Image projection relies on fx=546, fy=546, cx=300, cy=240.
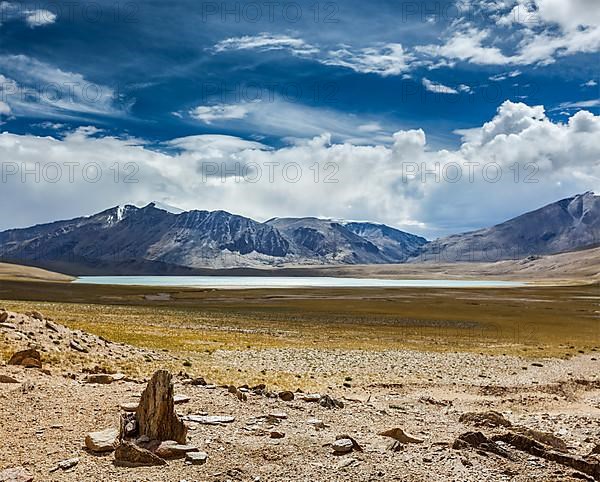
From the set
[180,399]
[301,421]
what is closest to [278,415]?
[301,421]

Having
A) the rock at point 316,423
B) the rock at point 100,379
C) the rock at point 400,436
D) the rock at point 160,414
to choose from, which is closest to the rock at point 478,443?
the rock at point 400,436

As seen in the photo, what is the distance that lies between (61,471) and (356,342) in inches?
1427

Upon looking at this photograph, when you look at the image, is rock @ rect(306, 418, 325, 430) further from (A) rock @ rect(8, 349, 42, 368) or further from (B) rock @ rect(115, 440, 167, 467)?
(A) rock @ rect(8, 349, 42, 368)

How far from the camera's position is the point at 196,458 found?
37.2ft

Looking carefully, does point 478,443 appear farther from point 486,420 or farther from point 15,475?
point 15,475

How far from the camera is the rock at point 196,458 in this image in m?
11.3

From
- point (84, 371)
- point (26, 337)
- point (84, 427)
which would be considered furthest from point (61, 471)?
point (26, 337)

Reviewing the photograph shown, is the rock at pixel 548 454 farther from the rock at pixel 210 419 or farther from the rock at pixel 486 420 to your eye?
the rock at pixel 210 419

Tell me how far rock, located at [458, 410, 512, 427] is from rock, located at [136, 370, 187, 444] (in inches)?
335

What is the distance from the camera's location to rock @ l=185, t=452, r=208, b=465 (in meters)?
11.3

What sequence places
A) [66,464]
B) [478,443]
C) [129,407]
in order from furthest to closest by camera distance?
[129,407]
[478,443]
[66,464]

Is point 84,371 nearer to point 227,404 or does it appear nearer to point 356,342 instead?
point 227,404

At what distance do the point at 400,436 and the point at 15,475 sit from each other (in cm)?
851

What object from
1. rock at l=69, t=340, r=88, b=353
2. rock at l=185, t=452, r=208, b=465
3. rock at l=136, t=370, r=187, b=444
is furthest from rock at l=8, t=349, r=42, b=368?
rock at l=185, t=452, r=208, b=465
